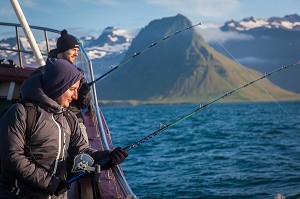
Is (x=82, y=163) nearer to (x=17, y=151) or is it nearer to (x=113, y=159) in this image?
(x=113, y=159)

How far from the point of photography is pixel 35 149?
3.37 metres

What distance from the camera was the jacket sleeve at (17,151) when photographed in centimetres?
320

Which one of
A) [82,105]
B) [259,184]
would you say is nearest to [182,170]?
[259,184]

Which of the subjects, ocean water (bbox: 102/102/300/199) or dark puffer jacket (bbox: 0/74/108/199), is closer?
dark puffer jacket (bbox: 0/74/108/199)

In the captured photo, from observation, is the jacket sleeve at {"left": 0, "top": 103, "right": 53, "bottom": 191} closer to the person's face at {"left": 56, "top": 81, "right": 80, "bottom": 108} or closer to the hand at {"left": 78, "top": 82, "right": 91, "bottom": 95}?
the person's face at {"left": 56, "top": 81, "right": 80, "bottom": 108}

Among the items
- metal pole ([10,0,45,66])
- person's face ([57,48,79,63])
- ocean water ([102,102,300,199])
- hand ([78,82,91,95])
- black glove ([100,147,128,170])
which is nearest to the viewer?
black glove ([100,147,128,170])

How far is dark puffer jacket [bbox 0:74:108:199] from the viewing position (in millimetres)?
3217

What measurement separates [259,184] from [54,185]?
913 centimetres

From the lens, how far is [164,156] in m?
18.0

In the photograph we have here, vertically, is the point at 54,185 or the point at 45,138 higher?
the point at 45,138

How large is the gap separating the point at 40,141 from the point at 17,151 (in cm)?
19

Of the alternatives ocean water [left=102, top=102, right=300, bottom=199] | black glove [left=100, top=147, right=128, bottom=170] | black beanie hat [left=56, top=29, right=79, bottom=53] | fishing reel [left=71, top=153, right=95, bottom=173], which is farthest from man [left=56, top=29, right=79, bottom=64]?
fishing reel [left=71, top=153, right=95, bottom=173]

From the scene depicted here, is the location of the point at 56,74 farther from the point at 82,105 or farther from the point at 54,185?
the point at 82,105

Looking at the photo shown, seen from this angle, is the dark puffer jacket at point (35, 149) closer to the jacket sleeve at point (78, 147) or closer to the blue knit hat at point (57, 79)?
the blue knit hat at point (57, 79)
